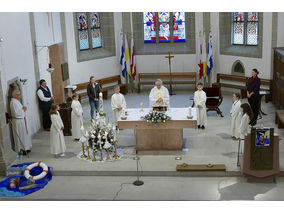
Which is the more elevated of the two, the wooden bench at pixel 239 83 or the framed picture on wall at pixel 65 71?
the framed picture on wall at pixel 65 71

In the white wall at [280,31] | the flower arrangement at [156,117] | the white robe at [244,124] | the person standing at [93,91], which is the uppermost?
the white wall at [280,31]

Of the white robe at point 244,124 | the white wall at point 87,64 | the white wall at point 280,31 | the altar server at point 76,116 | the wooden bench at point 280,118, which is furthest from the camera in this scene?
the white wall at point 87,64

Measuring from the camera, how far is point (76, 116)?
41.7 feet

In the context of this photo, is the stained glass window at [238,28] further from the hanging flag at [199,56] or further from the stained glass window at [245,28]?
the hanging flag at [199,56]

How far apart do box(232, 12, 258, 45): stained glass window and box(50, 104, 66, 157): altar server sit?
9.75 m

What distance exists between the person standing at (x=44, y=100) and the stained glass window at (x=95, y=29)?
547 cm

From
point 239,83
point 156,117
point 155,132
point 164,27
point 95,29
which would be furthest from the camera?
point 164,27

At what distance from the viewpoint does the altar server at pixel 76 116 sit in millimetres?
12555

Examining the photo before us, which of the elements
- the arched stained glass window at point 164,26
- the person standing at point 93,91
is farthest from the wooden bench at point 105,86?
the person standing at point 93,91

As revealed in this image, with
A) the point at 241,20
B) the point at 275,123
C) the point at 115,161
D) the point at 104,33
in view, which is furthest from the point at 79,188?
the point at 241,20

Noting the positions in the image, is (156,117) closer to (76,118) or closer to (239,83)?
(76,118)

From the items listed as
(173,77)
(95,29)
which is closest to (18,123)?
(95,29)

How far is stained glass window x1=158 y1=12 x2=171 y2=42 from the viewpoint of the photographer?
19.1m

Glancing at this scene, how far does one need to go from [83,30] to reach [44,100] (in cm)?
556
